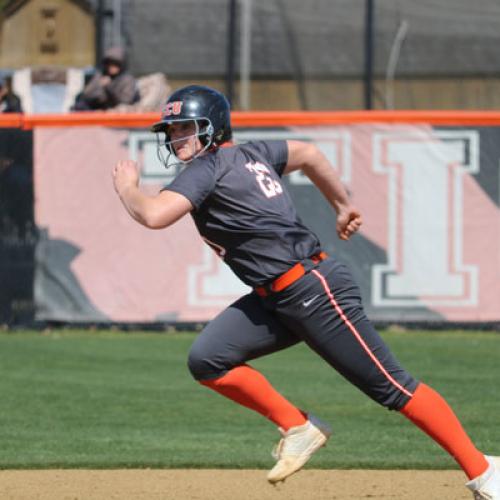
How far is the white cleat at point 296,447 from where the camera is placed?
18.1 feet

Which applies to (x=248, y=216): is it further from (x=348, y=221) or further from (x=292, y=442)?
(x=292, y=442)

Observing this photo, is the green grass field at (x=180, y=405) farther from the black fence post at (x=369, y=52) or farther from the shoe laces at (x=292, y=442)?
the black fence post at (x=369, y=52)

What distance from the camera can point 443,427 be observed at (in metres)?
5.53

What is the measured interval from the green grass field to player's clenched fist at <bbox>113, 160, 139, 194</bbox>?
2256mm

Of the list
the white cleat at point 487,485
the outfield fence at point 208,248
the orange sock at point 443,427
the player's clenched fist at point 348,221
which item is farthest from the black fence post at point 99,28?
the white cleat at point 487,485

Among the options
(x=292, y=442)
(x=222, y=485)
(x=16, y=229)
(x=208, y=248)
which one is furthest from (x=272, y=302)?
(x=16, y=229)

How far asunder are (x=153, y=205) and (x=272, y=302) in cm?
71

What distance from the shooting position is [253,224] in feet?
17.9

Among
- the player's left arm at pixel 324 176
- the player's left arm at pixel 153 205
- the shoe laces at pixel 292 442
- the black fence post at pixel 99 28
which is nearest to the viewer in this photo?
the player's left arm at pixel 153 205

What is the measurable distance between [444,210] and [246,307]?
262 inches

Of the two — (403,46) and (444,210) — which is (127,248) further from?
(403,46)

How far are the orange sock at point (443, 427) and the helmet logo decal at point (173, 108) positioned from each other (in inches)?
59.9

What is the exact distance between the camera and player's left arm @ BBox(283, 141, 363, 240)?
580 cm

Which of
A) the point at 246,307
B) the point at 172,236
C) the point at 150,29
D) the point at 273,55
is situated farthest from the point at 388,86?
the point at 246,307
